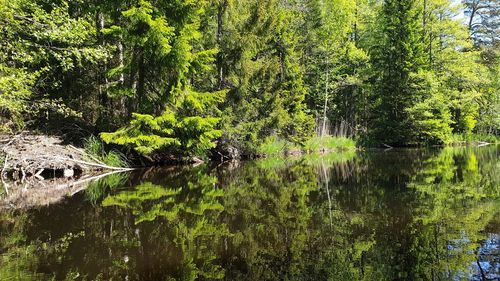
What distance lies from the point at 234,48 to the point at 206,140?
4950mm

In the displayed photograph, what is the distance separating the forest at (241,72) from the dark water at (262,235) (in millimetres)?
5636

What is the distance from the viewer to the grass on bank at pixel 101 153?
13.4m

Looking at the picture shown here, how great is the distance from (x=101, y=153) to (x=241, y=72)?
7.04 meters

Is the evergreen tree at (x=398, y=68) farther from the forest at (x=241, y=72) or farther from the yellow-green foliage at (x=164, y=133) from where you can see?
the yellow-green foliage at (x=164, y=133)

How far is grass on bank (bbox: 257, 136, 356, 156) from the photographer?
21.3 metres

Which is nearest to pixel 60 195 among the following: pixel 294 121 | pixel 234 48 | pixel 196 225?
pixel 196 225

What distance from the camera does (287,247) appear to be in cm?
438

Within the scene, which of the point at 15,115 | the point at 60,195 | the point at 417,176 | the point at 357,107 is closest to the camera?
the point at 60,195

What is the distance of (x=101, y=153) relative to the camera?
13695 mm

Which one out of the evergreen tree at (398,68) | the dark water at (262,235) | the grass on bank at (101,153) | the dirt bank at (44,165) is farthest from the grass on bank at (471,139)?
the dirt bank at (44,165)

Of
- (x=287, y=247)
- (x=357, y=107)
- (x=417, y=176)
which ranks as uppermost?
(x=357, y=107)

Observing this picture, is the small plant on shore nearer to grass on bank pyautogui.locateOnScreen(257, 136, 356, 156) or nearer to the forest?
grass on bank pyautogui.locateOnScreen(257, 136, 356, 156)

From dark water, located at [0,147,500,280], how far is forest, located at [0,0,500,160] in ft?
18.5

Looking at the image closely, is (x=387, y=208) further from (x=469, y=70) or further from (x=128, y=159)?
(x=469, y=70)
